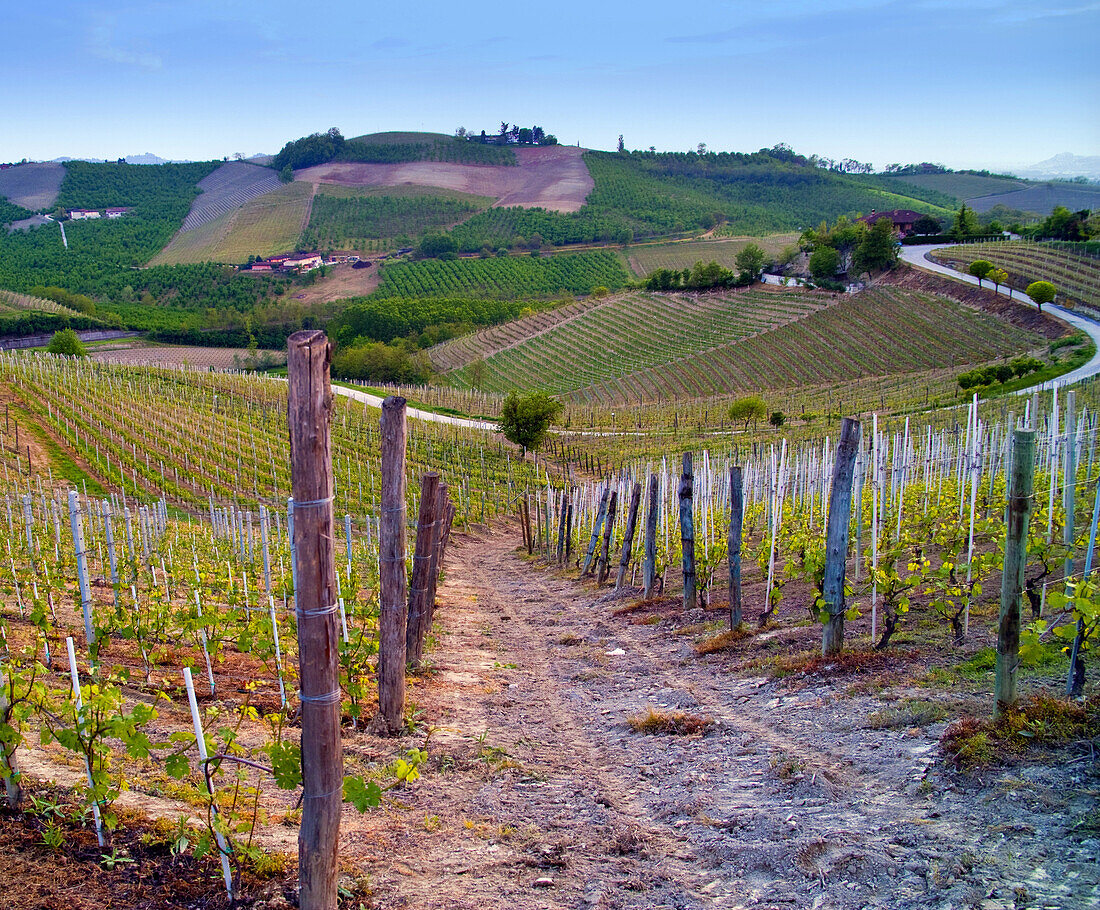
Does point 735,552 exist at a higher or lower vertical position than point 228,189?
lower

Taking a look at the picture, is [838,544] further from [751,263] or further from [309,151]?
[309,151]

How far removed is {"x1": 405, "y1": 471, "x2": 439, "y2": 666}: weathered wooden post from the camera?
7246 millimetres

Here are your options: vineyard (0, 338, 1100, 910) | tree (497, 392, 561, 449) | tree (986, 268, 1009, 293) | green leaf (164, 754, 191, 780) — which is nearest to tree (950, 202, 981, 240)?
tree (986, 268, 1009, 293)

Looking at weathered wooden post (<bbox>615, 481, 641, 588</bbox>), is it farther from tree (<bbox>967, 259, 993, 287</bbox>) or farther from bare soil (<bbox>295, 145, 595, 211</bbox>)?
bare soil (<bbox>295, 145, 595, 211</bbox>)

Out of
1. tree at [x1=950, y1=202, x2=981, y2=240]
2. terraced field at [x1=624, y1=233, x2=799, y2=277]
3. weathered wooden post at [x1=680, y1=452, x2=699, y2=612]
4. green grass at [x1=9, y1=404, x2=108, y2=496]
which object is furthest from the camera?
terraced field at [x1=624, y1=233, x2=799, y2=277]

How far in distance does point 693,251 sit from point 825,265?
41.4 meters

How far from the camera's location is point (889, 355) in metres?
48.8

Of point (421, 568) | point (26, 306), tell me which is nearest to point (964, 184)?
point (26, 306)

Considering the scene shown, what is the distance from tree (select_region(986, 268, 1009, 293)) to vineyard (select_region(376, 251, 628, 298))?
→ 47754 mm

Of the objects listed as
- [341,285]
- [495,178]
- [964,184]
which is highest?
[964,184]

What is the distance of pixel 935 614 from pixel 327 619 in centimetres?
562

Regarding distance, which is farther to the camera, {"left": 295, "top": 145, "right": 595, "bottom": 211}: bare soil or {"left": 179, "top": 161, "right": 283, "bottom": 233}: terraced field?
{"left": 295, "top": 145, "right": 595, "bottom": 211}: bare soil

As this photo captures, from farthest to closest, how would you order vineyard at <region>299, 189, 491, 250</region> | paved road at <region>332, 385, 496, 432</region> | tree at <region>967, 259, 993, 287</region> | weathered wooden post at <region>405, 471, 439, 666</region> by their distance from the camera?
1. vineyard at <region>299, 189, 491, 250</region>
2. tree at <region>967, 259, 993, 287</region>
3. paved road at <region>332, 385, 496, 432</region>
4. weathered wooden post at <region>405, 471, 439, 666</region>

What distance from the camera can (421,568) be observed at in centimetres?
730
